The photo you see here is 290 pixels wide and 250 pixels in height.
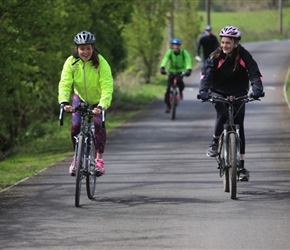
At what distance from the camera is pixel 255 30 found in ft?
287

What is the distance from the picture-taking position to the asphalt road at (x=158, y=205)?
10.3 m

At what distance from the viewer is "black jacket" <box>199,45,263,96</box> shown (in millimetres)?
13133

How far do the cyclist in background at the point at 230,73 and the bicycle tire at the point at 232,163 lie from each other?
0.37 m

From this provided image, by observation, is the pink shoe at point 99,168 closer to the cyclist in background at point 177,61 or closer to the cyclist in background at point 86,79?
the cyclist in background at point 86,79

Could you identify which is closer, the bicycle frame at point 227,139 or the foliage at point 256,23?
the bicycle frame at point 227,139

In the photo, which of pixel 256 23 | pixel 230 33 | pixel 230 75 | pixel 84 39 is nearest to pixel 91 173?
pixel 84 39

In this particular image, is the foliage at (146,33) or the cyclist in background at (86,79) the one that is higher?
the foliage at (146,33)

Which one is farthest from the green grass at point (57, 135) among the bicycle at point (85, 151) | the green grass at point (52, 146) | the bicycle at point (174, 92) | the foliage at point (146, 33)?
the bicycle at point (85, 151)

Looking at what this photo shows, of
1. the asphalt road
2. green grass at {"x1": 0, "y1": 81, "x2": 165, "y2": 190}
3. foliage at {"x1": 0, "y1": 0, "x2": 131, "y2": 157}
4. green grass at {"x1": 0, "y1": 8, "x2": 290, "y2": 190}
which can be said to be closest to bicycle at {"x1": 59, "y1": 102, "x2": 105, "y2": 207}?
the asphalt road

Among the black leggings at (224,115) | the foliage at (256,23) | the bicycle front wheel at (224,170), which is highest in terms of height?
the foliage at (256,23)

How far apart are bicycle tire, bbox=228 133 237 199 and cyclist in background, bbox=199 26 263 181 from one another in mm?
371

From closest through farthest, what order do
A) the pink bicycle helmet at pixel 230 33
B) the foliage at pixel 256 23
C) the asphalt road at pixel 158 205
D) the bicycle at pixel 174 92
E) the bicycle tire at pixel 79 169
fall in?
the asphalt road at pixel 158 205 < the bicycle tire at pixel 79 169 < the pink bicycle helmet at pixel 230 33 < the bicycle at pixel 174 92 < the foliage at pixel 256 23

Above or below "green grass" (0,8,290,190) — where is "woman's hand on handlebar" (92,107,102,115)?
above

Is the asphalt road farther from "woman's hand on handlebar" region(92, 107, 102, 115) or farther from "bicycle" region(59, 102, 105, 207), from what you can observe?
"woman's hand on handlebar" region(92, 107, 102, 115)
